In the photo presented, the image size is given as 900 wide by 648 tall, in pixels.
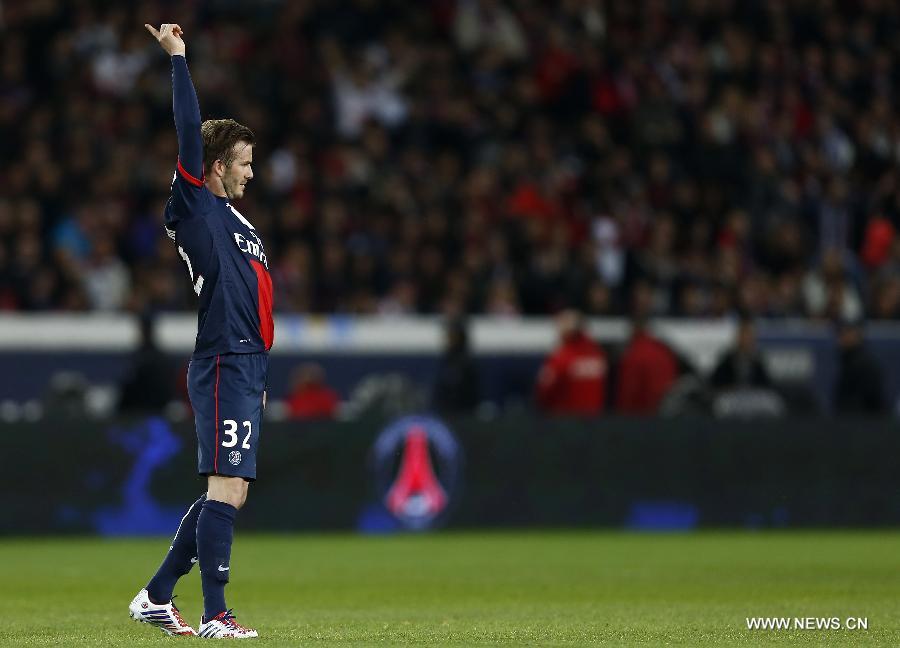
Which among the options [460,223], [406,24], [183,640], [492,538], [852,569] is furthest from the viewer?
[406,24]

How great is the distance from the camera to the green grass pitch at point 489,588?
8008 millimetres

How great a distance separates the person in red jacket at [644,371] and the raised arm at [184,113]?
975 cm

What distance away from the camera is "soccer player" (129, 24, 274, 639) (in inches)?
302

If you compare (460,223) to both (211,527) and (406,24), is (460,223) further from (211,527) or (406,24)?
(211,527)

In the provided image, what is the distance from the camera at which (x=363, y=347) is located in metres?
17.7

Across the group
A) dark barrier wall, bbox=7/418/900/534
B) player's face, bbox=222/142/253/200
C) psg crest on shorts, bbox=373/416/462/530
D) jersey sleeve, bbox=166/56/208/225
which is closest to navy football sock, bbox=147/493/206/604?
jersey sleeve, bbox=166/56/208/225

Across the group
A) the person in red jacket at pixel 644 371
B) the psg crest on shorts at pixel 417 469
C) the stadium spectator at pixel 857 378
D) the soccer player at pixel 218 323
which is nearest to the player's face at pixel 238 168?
the soccer player at pixel 218 323

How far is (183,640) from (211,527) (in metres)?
0.48

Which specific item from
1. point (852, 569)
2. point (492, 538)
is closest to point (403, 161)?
point (492, 538)

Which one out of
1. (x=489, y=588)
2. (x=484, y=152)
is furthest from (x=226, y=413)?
(x=484, y=152)

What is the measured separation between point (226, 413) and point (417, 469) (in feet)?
27.5

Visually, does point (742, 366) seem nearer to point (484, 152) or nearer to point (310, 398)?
point (310, 398)

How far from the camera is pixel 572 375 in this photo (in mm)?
16859

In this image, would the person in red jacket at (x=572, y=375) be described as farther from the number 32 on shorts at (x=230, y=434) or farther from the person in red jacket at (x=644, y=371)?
the number 32 on shorts at (x=230, y=434)
